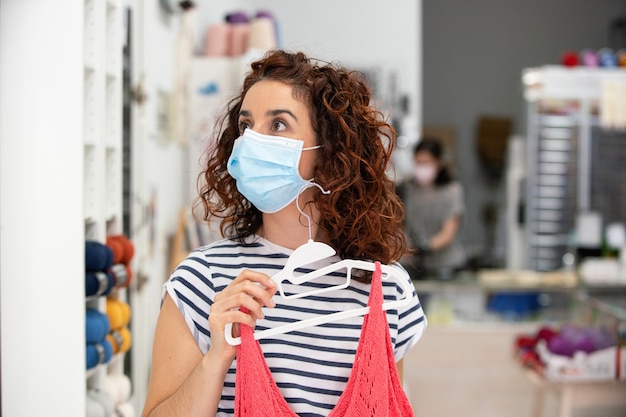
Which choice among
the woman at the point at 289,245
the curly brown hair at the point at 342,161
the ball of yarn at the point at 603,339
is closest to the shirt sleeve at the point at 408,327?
the woman at the point at 289,245

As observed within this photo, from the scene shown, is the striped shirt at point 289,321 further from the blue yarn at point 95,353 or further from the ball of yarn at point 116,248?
the ball of yarn at point 116,248

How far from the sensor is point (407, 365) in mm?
5203

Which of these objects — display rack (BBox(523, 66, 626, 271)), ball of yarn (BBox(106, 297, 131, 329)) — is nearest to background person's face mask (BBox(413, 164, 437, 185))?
display rack (BBox(523, 66, 626, 271))

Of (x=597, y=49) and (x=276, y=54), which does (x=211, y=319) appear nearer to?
(x=276, y=54)

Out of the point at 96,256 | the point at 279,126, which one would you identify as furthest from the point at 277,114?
the point at 96,256

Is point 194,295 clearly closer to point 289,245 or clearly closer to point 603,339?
point 289,245

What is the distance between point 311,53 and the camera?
1.95 metres

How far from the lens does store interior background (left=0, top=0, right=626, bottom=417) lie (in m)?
1.86

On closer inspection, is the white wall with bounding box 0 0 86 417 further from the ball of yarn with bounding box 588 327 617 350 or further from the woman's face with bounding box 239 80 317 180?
the ball of yarn with bounding box 588 327 617 350

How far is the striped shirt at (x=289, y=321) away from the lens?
157 centimetres

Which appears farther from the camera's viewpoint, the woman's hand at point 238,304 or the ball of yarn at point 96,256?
the ball of yarn at point 96,256

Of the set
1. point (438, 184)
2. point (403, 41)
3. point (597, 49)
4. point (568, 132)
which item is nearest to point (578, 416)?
point (438, 184)

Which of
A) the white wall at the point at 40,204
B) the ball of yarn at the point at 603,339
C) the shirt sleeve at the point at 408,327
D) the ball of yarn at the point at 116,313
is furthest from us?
the ball of yarn at the point at 603,339

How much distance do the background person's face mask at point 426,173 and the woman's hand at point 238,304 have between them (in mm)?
4273
